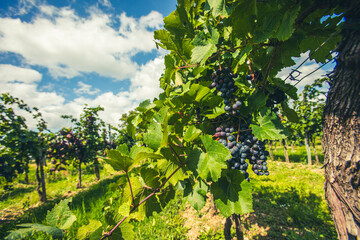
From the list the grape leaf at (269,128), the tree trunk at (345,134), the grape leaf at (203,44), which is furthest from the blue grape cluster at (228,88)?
the tree trunk at (345,134)

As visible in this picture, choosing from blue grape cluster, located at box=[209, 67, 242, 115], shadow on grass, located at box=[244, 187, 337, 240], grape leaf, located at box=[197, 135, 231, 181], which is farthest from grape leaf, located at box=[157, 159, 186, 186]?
shadow on grass, located at box=[244, 187, 337, 240]

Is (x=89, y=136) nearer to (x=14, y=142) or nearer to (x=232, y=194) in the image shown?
(x=14, y=142)

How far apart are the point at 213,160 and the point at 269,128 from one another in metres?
0.48

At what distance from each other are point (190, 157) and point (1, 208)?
31.9 ft

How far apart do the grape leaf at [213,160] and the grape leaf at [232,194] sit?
264 millimetres

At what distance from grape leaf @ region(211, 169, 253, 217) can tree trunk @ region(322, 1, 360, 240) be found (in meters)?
0.52

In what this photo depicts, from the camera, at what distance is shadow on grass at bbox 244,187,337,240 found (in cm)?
316

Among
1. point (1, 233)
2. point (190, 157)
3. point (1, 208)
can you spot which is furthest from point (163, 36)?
point (1, 208)

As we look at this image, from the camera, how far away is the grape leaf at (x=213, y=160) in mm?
1028


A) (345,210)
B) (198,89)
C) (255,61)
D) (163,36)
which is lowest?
(345,210)

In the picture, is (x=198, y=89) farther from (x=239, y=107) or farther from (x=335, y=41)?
(x=335, y=41)

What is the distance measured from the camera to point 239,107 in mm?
1248

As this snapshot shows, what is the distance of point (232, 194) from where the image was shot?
4.17ft

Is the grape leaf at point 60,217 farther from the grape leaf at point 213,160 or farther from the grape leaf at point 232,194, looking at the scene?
the grape leaf at point 232,194
